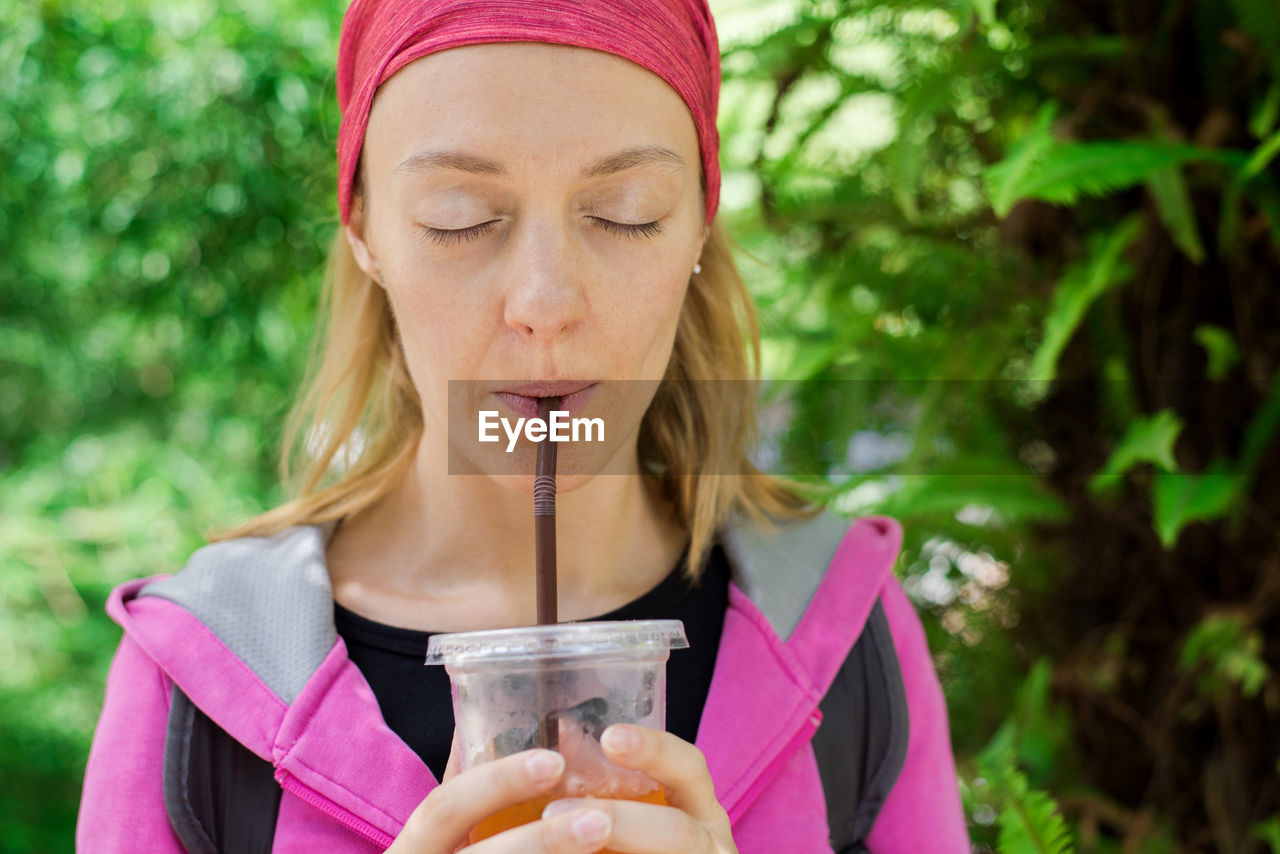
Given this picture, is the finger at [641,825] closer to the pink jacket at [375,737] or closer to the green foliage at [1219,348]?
the pink jacket at [375,737]

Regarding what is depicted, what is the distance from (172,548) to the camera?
9.72ft

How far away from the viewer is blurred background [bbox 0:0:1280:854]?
1988 millimetres

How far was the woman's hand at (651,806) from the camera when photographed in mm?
815

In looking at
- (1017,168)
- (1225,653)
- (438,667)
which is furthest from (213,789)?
(1225,653)

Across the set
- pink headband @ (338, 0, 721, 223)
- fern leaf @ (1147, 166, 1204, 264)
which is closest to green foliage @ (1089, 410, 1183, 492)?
fern leaf @ (1147, 166, 1204, 264)

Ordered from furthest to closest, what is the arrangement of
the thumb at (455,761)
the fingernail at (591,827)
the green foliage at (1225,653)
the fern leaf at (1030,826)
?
the green foliage at (1225,653) < the fern leaf at (1030,826) < the thumb at (455,761) < the fingernail at (591,827)

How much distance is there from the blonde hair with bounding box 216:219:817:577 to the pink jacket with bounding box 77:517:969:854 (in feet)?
0.47

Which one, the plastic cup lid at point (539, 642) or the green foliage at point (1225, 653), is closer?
the plastic cup lid at point (539, 642)

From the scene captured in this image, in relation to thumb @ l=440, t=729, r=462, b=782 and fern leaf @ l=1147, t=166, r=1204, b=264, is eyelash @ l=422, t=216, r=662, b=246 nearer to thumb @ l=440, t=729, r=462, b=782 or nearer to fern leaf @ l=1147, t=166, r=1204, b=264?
thumb @ l=440, t=729, r=462, b=782

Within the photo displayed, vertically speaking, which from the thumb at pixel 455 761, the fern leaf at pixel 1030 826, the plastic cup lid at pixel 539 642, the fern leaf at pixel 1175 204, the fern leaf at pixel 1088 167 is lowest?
the fern leaf at pixel 1030 826

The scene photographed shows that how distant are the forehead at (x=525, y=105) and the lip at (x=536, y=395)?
0.23 meters

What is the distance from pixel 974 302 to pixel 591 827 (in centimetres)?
176

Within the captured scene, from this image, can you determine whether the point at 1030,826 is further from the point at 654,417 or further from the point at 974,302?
the point at 974,302

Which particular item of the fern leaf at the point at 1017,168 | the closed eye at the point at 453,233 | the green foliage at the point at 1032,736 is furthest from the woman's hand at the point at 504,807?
the fern leaf at the point at 1017,168
